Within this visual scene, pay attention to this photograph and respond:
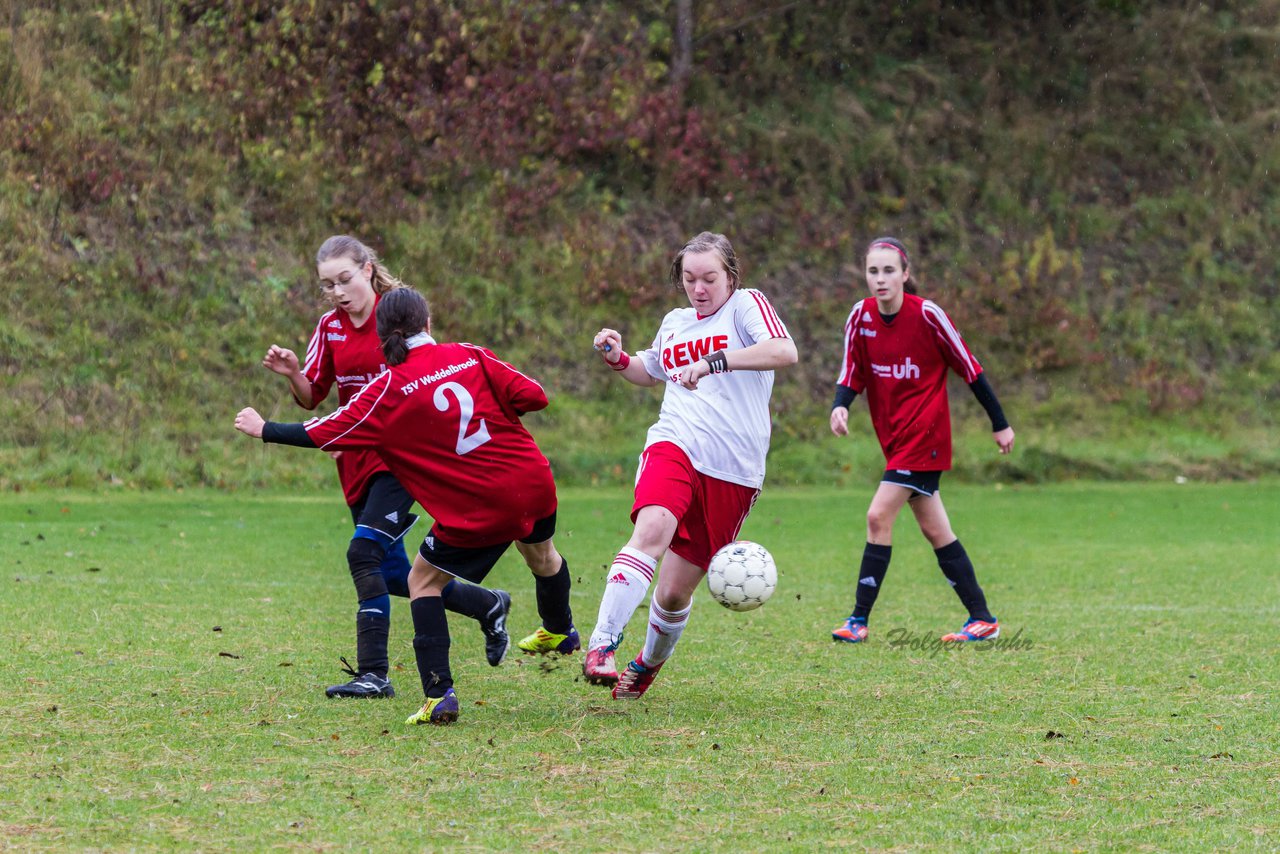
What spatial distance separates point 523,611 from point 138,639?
7.04 feet

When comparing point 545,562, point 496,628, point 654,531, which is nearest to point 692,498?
point 654,531

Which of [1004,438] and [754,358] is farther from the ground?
[754,358]

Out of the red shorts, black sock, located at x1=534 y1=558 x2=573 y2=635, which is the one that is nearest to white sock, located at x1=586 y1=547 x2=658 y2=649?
the red shorts

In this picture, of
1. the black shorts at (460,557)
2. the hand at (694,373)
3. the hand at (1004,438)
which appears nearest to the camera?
the hand at (694,373)

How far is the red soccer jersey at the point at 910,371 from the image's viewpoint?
24.0ft

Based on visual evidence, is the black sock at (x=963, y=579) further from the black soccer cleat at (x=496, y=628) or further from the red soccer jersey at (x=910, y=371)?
the black soccer cleat at (x=496, y=628)

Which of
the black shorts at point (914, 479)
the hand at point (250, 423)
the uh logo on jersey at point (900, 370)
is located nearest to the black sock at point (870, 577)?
the black shorts at point (914, 479)

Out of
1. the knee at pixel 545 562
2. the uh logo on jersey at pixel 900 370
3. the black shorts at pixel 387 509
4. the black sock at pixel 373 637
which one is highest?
the uh logo on jersey at pixel 900 370

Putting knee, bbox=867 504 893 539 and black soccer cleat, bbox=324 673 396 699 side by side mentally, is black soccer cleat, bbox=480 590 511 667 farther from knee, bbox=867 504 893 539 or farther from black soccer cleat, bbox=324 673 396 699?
knee, bbox=867 504 893 539

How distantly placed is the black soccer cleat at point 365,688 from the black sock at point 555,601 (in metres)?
0.72

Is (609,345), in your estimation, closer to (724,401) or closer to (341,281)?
(724,401)

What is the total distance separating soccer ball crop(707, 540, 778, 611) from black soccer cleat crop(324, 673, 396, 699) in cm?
131

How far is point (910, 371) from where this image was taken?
742 centimetres

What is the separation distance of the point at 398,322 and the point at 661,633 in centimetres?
149
